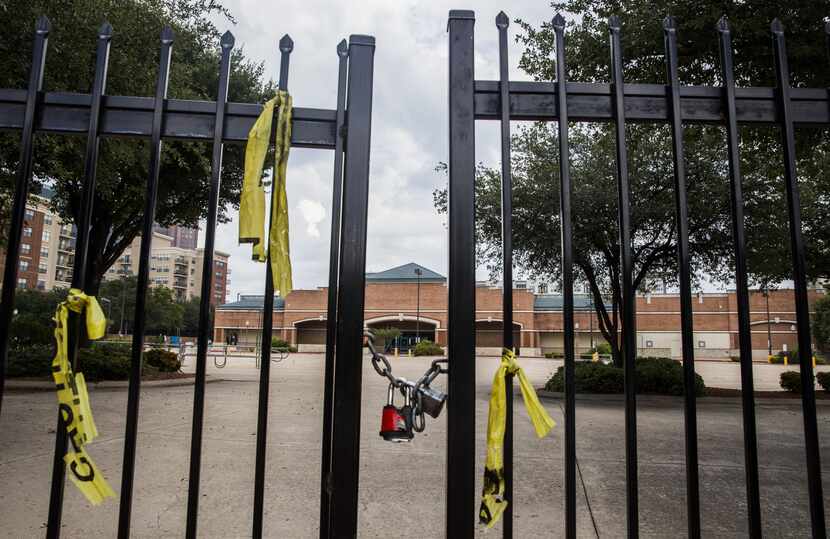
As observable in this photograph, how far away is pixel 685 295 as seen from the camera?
75.8 inches

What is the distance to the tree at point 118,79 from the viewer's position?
6336 millimetres

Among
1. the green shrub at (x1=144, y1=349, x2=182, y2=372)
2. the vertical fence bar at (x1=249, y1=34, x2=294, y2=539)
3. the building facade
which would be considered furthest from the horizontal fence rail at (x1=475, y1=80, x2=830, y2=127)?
the building facade

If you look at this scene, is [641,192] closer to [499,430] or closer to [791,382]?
[791,382]

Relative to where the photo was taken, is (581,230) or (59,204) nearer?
(581,230)

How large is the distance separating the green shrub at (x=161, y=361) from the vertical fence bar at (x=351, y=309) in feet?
50.0

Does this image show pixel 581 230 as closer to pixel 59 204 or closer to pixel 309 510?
pixel 309 510

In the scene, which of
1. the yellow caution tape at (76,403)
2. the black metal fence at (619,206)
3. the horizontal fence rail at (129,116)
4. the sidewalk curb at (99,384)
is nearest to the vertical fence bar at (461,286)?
the black metal fence at (619,206)

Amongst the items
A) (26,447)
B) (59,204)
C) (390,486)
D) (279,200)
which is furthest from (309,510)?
(59,204)

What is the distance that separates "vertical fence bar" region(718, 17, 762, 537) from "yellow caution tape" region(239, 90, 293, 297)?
5.25ft

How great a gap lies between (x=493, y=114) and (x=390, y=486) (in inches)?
146

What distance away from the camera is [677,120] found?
202 centimetres

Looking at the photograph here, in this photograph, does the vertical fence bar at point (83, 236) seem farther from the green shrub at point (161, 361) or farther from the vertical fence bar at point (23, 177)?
the green shrub at point (161, 361)

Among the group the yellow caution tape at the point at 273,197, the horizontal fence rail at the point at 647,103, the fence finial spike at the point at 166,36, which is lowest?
the yellow caution tape at the point at 273,197

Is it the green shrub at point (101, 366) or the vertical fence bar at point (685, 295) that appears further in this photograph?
the green shrub at point (101, 366)
